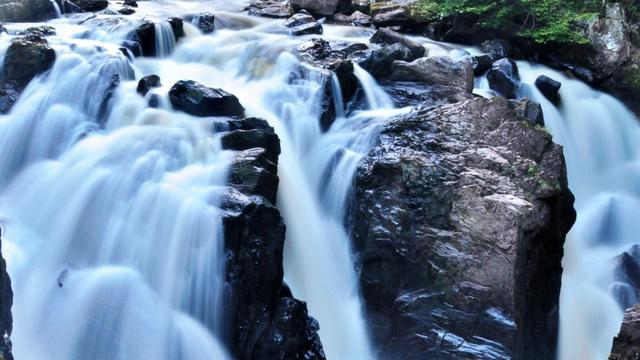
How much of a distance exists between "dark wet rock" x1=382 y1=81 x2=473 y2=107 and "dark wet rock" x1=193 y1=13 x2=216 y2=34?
181 inches

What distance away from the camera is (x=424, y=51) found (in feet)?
36.5

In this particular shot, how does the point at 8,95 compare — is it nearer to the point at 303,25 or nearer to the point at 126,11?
the point at 126,11

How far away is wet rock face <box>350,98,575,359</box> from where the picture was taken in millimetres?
5332

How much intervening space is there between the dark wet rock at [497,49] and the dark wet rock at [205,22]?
6.04 metres

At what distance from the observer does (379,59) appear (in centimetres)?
941

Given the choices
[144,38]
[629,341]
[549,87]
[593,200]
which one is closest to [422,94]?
[549,87]

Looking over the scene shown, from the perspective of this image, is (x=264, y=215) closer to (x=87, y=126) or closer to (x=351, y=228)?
(x=351, y=228)

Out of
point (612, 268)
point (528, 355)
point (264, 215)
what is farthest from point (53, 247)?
point (612, 268)

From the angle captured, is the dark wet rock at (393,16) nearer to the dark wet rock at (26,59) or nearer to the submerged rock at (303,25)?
the submerged rock at (303,25)

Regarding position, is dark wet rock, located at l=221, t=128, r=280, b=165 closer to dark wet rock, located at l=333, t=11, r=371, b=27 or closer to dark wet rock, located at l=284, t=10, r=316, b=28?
dark wet rock, located at l=284, t=10, r=316, b=28

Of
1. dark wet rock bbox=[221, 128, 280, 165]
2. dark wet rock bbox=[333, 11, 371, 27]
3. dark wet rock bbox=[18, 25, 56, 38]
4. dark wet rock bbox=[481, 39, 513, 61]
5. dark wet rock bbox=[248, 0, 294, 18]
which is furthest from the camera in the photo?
dark wet rock bbox=[248, 0, 294, 18]

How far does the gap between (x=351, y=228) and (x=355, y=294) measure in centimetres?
80

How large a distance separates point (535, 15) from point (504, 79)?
9.83 ft

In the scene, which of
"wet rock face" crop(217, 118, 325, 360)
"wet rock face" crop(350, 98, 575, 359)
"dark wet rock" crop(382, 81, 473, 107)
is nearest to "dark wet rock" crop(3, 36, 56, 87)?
"wet rock face" crop(217, 118, 325, 360)
